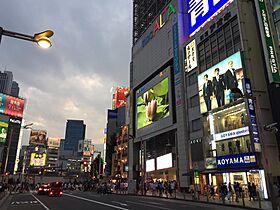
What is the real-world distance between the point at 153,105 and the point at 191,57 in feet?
55.1

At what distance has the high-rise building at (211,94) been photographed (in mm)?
28775

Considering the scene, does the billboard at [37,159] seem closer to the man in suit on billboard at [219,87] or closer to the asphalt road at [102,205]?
the asphalt road at [102,205]

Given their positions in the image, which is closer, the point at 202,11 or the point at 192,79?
the point at 202,11

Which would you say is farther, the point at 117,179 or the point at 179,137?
the point at 117,179

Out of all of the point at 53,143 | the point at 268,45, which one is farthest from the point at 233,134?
the point at 53,143

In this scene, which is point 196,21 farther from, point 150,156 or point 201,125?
point 150,156

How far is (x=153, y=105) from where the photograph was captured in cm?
5659

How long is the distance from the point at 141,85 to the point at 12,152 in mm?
103050

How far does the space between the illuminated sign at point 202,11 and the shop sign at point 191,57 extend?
2.74 meters

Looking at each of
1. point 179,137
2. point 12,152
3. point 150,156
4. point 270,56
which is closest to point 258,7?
point 270,56

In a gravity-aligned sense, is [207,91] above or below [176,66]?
below

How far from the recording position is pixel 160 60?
5547cm

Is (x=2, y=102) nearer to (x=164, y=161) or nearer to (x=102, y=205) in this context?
(x=164, y=161)

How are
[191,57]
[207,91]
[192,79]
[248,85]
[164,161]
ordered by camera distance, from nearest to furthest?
1. [248,85]
2. [207,91]
3. [191,57]
4. [192,79]
5. [164,161]
